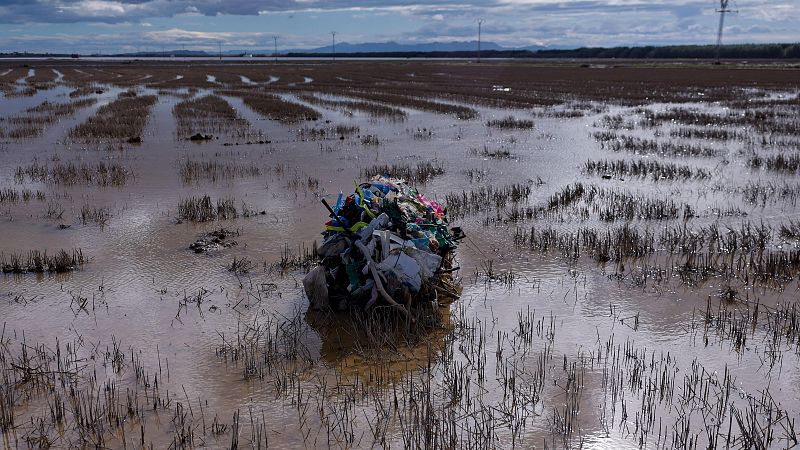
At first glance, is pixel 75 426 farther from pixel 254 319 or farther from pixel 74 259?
pixel 74 259

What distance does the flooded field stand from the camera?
455cm

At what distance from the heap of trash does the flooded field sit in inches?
10.3

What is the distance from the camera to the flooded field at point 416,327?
Answer: 4.55 m

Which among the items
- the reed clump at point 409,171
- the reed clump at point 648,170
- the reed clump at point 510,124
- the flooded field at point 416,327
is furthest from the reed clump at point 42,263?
the reed clump at point 510,124

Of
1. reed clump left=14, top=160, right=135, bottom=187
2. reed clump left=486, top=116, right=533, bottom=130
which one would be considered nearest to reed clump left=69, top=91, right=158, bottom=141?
reed clump left=14, top=160, right=135, bottom=187

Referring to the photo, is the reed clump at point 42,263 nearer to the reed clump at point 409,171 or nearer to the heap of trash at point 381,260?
the heap of trash at point 381,260

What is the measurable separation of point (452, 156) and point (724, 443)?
1247cm

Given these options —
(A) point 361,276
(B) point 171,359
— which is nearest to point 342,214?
(A) point 361,276

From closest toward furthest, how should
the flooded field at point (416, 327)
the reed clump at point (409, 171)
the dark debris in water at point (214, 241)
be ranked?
1. the flooded field at point (416, 327)
2. the dark debris in water at point (214, 241)
3. the reed clump at point (409, 171)

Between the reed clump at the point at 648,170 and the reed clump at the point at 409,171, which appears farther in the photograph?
the reed clump at the point at 409,171

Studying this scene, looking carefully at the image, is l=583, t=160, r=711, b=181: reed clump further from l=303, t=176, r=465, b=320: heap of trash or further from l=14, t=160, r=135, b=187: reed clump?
l=14, t=160, r=135, b=187: reed clump

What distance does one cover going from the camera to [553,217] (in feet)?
33.5

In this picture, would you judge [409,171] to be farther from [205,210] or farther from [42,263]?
[42,263]

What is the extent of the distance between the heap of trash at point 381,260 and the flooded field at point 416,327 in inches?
10.3
